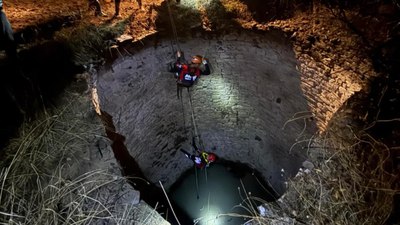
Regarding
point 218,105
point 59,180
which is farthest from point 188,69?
point 59,180

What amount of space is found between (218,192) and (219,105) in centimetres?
252

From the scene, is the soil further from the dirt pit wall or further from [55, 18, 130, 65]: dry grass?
the dirt pit wall

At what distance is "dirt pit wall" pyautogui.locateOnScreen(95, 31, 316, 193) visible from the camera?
656 centimetres

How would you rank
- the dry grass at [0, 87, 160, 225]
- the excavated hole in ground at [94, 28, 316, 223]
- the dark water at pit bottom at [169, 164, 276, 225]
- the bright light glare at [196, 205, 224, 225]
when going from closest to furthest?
the dry grass at [0, 87, 160, 225]
the excavated hole in ground at [94, 28, 316, 223]
the bright light glare at [196, 205, 224, 225]
the dark water at pit bottom at [169, 164, 276, 225]

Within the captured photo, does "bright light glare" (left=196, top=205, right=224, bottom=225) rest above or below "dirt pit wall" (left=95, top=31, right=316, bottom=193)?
below

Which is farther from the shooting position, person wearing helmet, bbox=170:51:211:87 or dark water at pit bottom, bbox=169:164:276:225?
dark water at pit bottom, bbox=169:164:276:225

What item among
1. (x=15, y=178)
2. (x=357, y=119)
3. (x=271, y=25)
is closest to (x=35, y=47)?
(x=15, y=178)

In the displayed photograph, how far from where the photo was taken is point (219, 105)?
820 cm

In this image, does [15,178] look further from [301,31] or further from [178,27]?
[301,31]

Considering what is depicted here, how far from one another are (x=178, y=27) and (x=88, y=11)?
2.11 meters

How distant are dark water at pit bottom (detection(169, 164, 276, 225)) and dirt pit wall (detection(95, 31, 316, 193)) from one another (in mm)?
381

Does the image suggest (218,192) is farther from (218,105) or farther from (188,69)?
(188,69)

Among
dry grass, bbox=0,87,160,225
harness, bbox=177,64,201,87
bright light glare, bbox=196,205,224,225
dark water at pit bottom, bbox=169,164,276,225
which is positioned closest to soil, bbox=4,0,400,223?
harness, bbox=177,64,201,87

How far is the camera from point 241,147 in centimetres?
893
